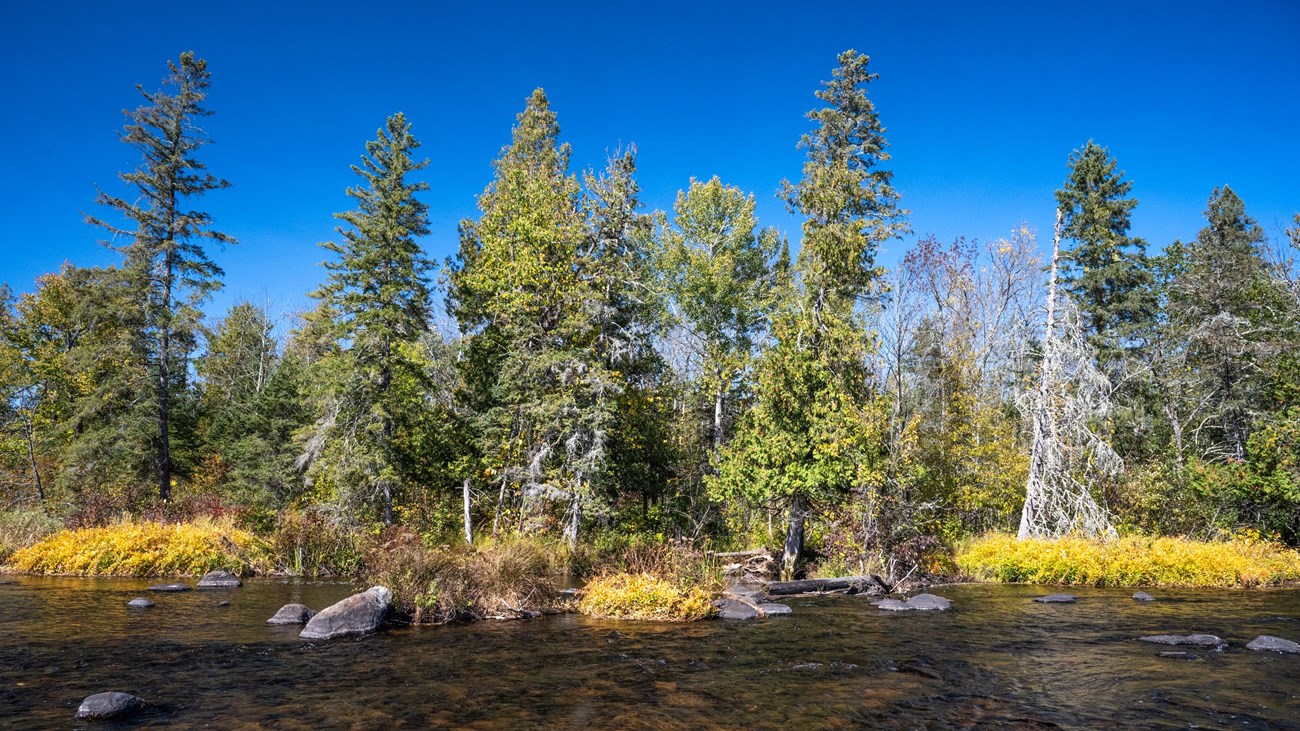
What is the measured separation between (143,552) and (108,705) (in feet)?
54.1

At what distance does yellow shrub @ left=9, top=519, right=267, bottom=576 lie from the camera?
68.5 ft

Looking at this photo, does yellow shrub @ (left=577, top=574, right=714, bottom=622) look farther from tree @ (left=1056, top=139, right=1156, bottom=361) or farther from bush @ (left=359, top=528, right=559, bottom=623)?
tree @ (left=1056, top=139, right=1156, bottom=361)

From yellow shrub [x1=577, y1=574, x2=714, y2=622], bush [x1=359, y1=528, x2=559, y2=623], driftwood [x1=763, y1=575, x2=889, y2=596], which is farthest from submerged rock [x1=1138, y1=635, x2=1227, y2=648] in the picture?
bush [x1=359, y1=528, x2=559, y2=623]

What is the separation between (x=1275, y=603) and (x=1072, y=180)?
79.5ft

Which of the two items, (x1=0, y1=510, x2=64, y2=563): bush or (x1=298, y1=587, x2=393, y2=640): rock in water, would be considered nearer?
(x1=298, y1=587, x2=393, y2=640): rock in water

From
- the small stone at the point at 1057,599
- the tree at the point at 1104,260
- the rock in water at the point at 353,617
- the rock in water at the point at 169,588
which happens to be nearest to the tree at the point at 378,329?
the rock in water at the point at 169,588

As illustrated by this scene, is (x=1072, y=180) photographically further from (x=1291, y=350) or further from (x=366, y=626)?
(x=366, y=626)

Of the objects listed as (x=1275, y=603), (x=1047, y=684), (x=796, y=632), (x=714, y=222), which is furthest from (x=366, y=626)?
(x=714, y=222)

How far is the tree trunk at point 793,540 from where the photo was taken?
2234 centimetres

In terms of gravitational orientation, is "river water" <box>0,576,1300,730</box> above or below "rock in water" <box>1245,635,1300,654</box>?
above

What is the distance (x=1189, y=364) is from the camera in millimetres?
29312

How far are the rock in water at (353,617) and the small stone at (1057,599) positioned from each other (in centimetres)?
1628

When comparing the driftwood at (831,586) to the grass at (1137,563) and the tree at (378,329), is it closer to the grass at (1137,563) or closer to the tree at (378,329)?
the grass at (1137,563)

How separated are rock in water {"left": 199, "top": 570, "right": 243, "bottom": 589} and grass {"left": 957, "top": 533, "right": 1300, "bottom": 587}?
22.6 meters
